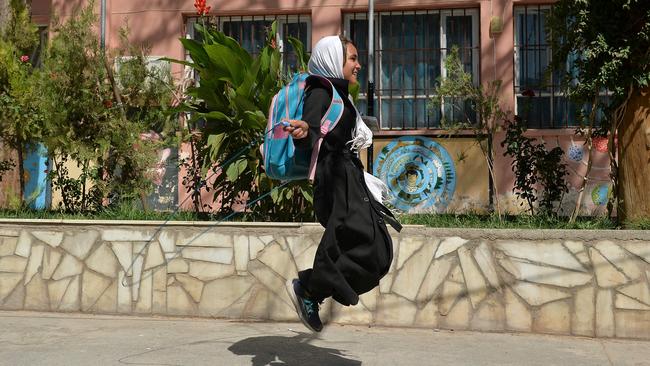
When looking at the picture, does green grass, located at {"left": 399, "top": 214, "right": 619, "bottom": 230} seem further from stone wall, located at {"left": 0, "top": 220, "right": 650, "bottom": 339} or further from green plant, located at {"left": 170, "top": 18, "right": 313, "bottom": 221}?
green plant, located at {"left": 170, "top": 18, "right": 313, "bottom": 221}

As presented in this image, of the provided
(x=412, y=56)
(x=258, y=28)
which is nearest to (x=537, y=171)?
(x=412, y=56)

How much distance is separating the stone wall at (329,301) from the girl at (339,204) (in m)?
2.12

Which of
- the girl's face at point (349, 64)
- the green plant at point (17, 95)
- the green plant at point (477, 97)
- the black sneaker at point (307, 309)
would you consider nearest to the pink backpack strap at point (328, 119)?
the girl's face at point (349, 64)

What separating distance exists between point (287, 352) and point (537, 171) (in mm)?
4054

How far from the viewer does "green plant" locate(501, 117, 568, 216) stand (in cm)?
843

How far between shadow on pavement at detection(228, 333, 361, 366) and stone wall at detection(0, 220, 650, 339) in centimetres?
87

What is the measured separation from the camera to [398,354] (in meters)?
5.73

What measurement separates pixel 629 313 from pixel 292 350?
2.73 m

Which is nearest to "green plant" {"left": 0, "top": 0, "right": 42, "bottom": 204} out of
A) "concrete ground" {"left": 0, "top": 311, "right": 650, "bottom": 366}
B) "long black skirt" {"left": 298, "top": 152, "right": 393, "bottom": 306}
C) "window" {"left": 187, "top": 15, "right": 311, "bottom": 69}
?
"concrete ground" {"left": 0, "top": 311, "right": 650, "bottom": 366}

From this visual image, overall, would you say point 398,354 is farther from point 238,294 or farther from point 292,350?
point 238,294

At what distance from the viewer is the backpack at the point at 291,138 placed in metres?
4.54

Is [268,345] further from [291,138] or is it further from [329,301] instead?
[291,138]

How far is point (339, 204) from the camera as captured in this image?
454cm

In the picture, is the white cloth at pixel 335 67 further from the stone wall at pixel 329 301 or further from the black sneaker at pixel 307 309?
the stone wall at pixel 329 301
